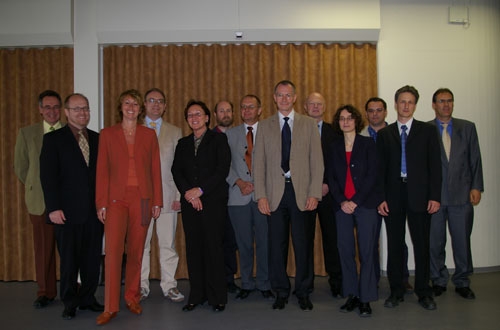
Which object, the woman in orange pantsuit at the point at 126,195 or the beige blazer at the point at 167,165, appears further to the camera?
the beige blazer at the point at 167,165

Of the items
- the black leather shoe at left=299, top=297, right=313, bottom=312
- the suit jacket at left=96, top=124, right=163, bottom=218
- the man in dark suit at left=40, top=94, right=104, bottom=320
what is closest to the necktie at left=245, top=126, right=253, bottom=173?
the suit jacket at left=96, top=124, right=163, bottom=218

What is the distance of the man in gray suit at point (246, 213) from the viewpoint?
14.0 ft

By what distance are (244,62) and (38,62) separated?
8.17ft

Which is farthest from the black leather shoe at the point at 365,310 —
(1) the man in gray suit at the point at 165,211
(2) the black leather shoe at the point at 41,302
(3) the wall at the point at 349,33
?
(2) the black leather shoe at the point at 41,302

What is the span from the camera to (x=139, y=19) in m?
5.14

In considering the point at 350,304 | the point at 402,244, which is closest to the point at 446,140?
the point at 402,244

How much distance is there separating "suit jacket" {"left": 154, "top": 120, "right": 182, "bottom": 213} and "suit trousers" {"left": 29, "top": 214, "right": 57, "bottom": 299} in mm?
1114

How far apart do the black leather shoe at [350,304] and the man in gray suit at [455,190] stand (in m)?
1.04

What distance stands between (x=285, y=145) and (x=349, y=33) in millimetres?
2064

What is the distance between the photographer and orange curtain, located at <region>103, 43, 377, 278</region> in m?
5.38

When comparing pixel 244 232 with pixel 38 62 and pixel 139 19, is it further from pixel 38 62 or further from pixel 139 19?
pixel 38 62

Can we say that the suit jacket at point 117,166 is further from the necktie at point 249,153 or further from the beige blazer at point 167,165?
the necktie at point 249,153

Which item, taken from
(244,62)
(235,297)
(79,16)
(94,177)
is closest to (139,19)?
(79,16)

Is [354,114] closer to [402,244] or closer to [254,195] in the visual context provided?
[254,195]
